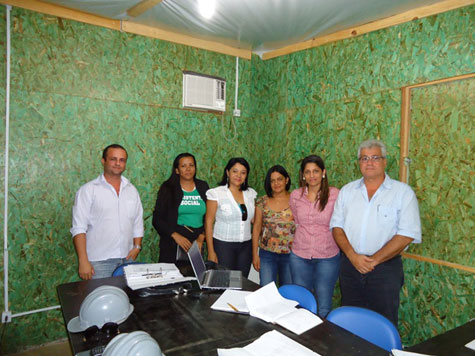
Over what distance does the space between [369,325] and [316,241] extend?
1063mm

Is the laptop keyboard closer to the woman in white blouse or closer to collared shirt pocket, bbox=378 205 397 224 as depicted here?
the woman in white blouse

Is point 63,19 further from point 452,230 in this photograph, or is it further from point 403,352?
point 452,230

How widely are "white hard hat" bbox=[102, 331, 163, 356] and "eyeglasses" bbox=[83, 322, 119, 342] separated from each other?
422mm

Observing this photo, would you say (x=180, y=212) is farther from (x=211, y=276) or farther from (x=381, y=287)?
(x=381, y=287)

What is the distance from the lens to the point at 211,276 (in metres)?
2.28

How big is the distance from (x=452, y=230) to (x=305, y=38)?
239 centimetres

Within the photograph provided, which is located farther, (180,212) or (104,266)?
(180,212)

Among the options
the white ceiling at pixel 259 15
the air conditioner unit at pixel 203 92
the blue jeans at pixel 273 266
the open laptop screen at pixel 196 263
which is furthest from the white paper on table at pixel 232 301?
the air conditioner unit at pixel 203 92

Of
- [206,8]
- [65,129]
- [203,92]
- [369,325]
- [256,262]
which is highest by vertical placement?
[206,8]

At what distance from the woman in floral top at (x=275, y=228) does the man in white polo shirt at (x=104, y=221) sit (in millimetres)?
1207

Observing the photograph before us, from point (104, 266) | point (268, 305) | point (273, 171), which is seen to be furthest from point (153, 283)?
point (273, 171)

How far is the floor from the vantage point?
302 cm

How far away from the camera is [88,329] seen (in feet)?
5.04

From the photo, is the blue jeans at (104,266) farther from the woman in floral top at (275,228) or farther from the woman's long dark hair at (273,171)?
the woman's long dark hair at (273,171)
